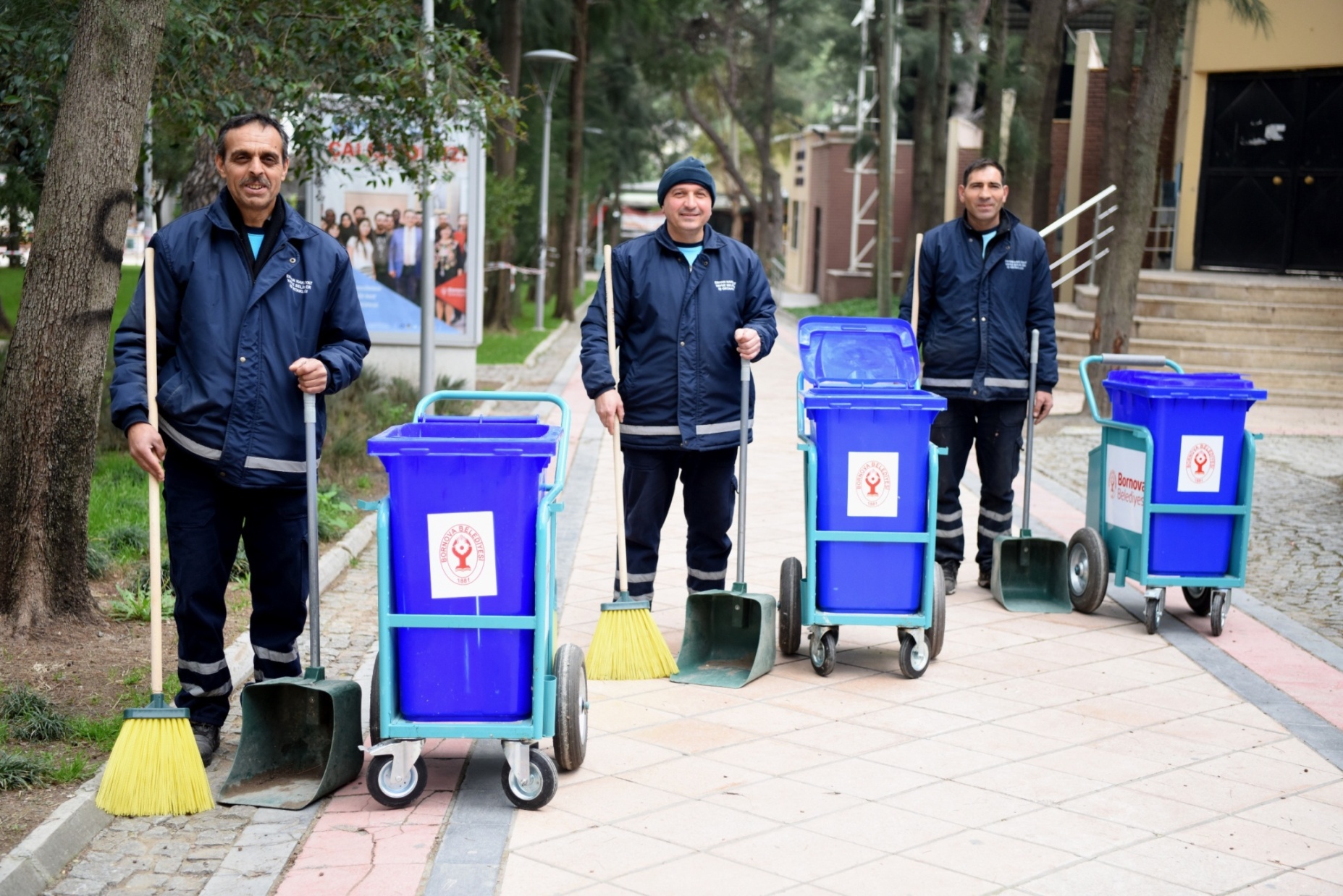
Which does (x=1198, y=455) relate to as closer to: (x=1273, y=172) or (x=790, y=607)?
(x=790, y=607)

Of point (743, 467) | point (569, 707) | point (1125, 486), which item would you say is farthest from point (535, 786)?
point (1125, 486)

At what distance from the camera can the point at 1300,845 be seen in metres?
4.45

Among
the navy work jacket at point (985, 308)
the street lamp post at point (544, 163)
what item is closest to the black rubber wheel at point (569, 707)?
the navy work jacket at point (985, 308)

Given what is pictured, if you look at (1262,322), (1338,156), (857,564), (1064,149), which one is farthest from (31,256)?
(1064,149)

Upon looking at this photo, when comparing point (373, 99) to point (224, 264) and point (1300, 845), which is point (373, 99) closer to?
point (224, 264)

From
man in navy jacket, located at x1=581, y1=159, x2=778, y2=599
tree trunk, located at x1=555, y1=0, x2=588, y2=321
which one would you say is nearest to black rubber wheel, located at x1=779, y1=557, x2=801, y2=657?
man in navy jacket, located at x1=581, y1=159, x2=778, y2=599

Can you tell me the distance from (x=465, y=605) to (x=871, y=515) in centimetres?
207

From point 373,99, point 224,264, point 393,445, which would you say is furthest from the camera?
point 373,99

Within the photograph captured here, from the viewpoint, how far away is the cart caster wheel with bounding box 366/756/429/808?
461 cm

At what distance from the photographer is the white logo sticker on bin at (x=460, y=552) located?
452 cm

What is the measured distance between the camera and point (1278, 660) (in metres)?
6.58

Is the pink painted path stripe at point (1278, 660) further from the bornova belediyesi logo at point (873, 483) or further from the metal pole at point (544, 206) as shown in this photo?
the metal pole at point (544, 206)

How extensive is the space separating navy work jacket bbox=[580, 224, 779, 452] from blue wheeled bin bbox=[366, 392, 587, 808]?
4.93 feet

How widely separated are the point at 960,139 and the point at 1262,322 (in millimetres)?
17898
